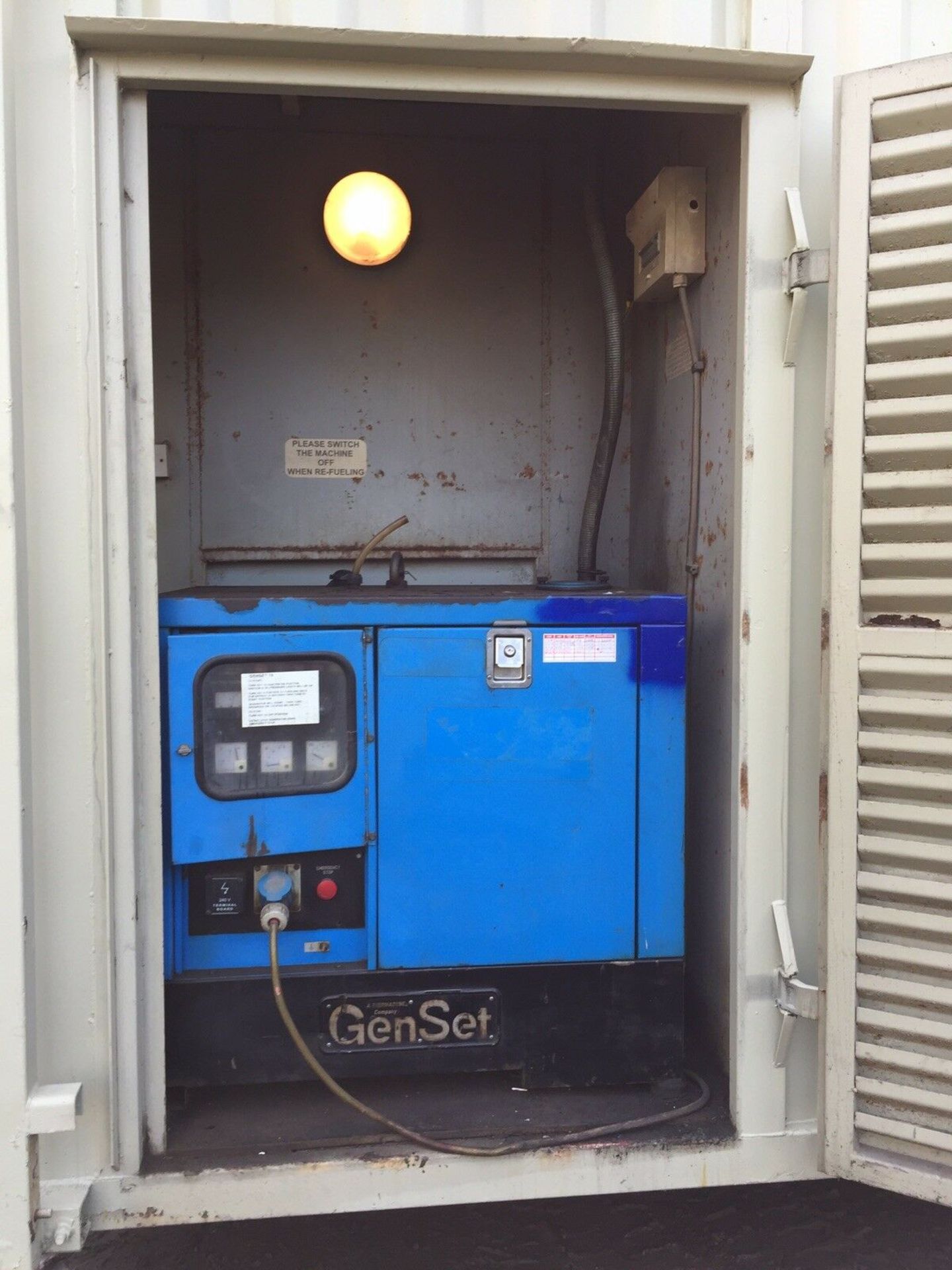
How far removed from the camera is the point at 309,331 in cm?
252

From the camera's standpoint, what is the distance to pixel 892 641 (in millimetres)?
1536

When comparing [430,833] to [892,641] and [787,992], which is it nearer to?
[787,992]

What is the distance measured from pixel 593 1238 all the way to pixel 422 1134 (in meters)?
0.57

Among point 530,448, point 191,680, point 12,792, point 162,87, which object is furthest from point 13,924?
point 530,448

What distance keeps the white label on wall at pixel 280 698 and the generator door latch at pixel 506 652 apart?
329 mm

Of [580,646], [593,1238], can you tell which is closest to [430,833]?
[580,646]

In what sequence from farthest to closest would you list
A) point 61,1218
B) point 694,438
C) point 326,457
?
1. point 326,457
2. point 694,438
3. point 61,1218

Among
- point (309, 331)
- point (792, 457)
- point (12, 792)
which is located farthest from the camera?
point (309, 331)

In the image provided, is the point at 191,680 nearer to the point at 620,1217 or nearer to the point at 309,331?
the point at 309,331

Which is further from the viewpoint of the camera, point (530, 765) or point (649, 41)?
point (530, 765)

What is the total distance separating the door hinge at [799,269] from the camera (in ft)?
5.19

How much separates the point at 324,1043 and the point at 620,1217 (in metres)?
0.84

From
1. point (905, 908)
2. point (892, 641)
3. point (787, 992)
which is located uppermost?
point (892, 641)

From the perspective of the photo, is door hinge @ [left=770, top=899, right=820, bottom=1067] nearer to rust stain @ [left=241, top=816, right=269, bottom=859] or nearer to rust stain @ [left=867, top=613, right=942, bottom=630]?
rust stain @ [left=867, top=613, right=942, bottom=630]
